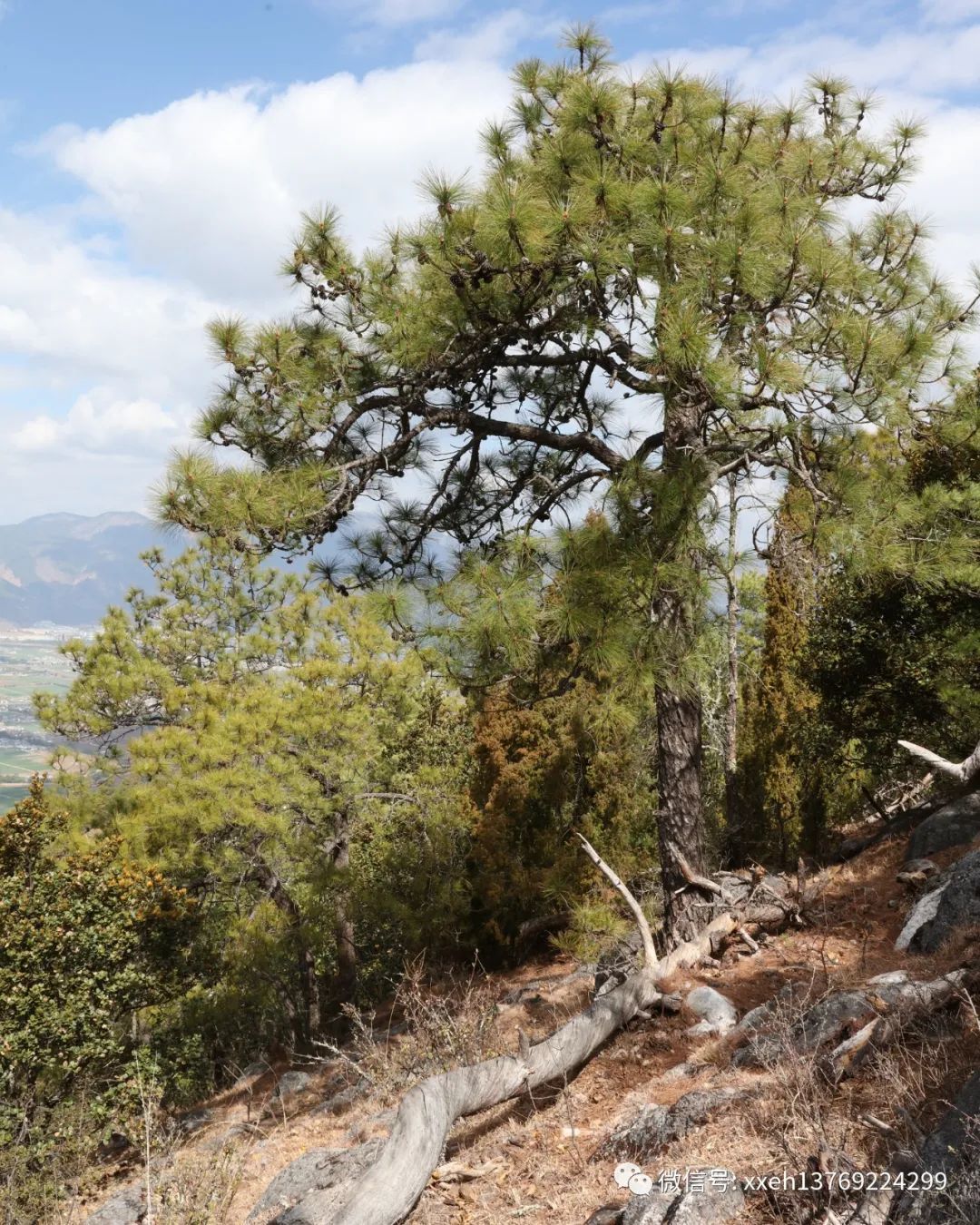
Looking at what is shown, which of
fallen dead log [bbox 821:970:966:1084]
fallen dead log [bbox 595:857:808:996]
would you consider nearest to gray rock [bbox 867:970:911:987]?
fallen dead log [bbox 821:970:966:1084]

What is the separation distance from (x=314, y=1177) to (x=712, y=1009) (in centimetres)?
261

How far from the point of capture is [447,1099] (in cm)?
423

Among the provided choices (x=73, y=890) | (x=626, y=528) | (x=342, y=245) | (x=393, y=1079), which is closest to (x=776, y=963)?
(x=393, y=1079)

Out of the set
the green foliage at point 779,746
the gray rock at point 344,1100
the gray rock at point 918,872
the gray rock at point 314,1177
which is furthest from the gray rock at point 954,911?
the green foliage at point 779,746

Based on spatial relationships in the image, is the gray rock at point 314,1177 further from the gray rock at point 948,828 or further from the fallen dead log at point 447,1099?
the gray rock at point 948,828

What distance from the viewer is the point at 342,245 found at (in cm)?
621

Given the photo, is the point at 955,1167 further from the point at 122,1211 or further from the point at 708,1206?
the point at 122,1211

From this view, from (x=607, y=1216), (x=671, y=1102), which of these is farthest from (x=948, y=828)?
(x=607, y=1216)

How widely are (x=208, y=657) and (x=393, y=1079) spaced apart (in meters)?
9.07

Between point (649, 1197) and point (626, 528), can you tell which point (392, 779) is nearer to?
point (626, 528)

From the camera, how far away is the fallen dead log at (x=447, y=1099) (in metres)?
3.70

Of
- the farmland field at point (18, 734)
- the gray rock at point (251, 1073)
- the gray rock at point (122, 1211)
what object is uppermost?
the gray rock at point (122, 1211)

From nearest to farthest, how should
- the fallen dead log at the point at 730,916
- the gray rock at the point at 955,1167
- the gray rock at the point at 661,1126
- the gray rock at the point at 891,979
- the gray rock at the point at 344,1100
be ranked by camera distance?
1. the gray rock at the point at 955,1167
2. the gray rock at the point at 661,1126
3. the gray rock at the point at 891,979
4. the fallen dead log at the point at 730,916
5. the gray rock at the point at 344,1100

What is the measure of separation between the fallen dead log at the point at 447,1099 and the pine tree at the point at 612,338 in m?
1.08
